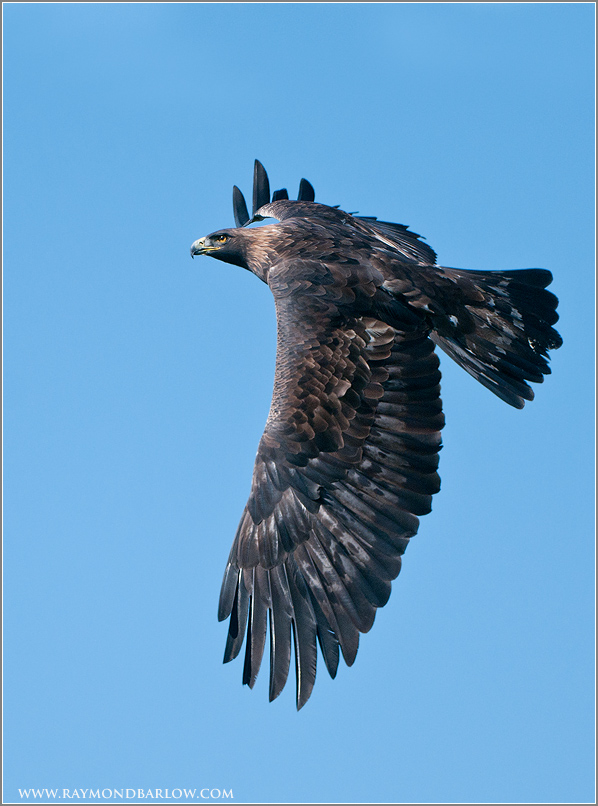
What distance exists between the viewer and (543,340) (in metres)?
9.02

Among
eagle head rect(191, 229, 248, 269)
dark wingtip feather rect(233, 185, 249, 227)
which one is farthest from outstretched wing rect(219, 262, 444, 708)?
dark wingtip feather rect(233, 185, 249, 227)

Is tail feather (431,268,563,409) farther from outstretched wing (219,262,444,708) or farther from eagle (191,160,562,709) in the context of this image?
outstretched wing (219,262,444,708)

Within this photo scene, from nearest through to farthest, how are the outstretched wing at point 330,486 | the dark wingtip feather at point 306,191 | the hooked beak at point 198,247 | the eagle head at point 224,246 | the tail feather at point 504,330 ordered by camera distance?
1. the outstretched wing at point 330,486
2. the tail feather at point 504,330
3. the eagle head at point 224,246
4. the hooked beak at point 198,247
5. the dark wingtip feather at point 306,191

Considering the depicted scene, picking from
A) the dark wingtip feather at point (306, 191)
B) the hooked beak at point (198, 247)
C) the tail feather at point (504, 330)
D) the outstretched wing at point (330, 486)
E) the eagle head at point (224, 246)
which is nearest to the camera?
the outstretched wing at point (330, 486)

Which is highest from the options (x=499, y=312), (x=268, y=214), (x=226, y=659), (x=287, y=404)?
(x=268, y=214)

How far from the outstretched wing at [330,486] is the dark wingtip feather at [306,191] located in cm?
359

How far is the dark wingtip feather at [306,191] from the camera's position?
11.6 m

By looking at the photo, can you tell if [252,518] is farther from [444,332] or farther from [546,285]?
[546,285]

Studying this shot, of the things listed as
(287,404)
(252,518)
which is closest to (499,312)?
(287,404)

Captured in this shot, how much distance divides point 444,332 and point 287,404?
188cm

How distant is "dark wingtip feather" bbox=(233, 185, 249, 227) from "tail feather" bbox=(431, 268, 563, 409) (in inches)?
126

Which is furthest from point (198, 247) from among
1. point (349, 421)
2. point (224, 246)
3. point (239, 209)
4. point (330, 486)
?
point (330, 486)

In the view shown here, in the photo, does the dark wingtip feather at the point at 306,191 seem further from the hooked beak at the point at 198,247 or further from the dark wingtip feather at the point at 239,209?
the hooked beak at the point at 198,247

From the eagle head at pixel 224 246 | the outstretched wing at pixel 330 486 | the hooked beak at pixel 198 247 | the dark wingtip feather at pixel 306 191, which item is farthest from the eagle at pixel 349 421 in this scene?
the dark wingtip feather at pixel 306 191
